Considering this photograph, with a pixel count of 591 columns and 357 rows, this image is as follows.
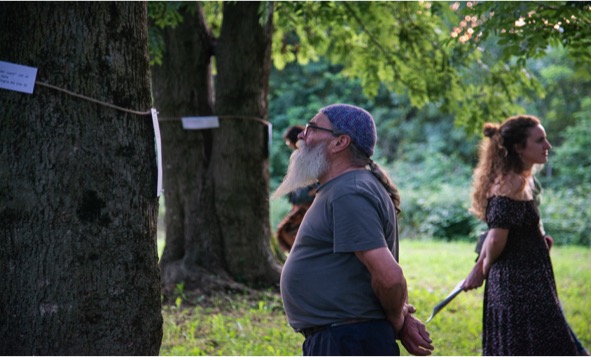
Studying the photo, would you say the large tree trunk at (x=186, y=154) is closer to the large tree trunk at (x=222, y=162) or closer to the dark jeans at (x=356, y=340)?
the large tree trunk at (x=222, y=162)

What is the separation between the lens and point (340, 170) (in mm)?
3145

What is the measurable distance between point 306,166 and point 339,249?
50cm

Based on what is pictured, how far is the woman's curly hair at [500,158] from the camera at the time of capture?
4.99 meters

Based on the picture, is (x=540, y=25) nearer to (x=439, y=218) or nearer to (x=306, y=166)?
(x=306, y=166)

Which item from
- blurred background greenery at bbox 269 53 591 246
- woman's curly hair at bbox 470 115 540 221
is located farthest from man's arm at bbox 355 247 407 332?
blurred background greenery at bbox 269 53 591 246

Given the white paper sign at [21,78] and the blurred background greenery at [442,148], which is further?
the blurred background greenery at [442,148]

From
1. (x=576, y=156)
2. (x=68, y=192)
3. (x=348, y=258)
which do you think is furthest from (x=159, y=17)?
(x=576, y=156)

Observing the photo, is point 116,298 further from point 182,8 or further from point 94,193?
point 182,8

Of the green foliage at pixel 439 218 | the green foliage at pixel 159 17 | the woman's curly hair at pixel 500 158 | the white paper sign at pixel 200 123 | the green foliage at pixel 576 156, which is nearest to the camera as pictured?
the woman's curly hair at pixel 500 158

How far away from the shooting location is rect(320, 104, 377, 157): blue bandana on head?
10.4 ft

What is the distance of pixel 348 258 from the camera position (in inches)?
116

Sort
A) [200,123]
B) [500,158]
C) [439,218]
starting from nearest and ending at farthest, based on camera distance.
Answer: [500,158] → [200,123] → [439,218]

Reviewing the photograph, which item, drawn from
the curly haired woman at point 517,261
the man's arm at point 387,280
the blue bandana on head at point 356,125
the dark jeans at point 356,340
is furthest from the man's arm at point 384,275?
the curly haired woman at point 517,261

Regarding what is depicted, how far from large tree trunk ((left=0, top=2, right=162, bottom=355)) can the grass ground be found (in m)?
2.69
